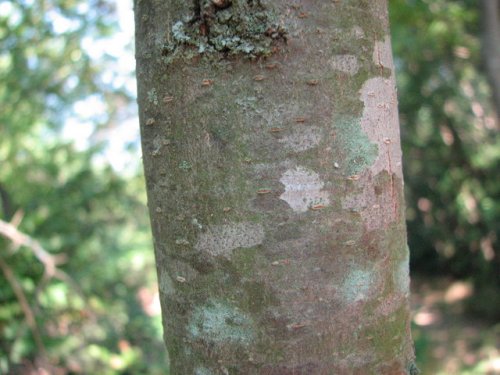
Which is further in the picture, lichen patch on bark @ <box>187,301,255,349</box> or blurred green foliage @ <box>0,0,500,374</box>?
blurred green foliage @ <box>0,0,500,374</box>

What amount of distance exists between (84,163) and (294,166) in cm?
444

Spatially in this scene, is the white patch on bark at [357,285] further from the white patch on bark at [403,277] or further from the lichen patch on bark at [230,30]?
the lichen patch on bark at [230,30]

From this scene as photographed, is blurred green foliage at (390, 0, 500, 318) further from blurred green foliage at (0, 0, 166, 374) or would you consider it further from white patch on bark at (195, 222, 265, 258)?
white patch on bark at (195, 222, 265, 258)

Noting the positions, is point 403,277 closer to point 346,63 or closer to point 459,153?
point 346,63

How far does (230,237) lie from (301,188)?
14 centimetres

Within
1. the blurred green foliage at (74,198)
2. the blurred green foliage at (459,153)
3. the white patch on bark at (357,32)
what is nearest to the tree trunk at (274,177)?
the white patch on bark at (357,32)

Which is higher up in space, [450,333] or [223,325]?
[223,325]

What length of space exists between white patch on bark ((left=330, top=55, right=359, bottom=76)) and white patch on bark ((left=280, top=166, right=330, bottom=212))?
17 cm

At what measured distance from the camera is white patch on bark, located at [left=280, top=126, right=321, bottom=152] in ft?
2.44

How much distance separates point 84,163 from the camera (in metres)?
4.84

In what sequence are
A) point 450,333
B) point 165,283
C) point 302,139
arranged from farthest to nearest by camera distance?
point 450,333 < point 165,283 < point 302,139

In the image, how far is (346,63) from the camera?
0.77 m

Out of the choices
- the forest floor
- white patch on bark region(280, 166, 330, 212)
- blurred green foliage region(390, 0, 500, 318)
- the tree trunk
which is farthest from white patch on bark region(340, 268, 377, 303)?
blurred green foliage region(390, 0, 500, 318)

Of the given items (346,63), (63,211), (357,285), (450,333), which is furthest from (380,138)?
(450,333)
